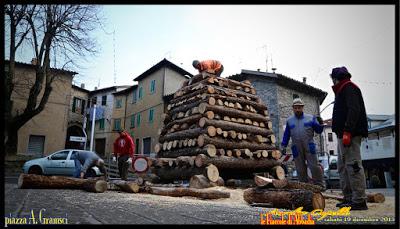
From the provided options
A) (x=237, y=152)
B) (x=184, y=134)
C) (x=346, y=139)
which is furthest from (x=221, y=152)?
(x=346, y=139)

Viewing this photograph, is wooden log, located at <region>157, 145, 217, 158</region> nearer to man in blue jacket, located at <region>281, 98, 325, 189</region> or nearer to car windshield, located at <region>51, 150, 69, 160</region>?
man in blue jacket, located at <region>281, 98, 325, 189</region>

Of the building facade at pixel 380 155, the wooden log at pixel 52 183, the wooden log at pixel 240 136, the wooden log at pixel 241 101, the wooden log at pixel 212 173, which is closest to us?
the wooden log at pixel 52 183

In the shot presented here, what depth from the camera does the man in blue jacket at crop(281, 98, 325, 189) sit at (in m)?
5.63

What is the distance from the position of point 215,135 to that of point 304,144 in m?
2.46

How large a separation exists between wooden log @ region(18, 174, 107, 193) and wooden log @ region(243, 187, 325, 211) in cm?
299

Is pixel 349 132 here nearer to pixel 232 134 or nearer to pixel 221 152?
pixel 221 152

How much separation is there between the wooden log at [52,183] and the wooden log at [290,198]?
9.80 feet

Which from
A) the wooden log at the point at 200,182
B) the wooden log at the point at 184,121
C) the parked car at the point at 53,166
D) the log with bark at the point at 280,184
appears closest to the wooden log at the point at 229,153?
the wooden log at the point at 184,121

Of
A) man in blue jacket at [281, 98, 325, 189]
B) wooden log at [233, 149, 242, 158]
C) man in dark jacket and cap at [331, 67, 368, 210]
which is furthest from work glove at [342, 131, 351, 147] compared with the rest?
wooden log at [233, 149, 242, 158]

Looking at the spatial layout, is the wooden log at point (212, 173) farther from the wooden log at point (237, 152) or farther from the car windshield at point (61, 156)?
the car windshield at point (61, 156)

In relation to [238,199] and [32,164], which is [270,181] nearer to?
[238,199]

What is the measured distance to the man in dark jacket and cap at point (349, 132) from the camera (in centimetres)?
353

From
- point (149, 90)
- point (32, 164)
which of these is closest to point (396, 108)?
point (32, 164)
